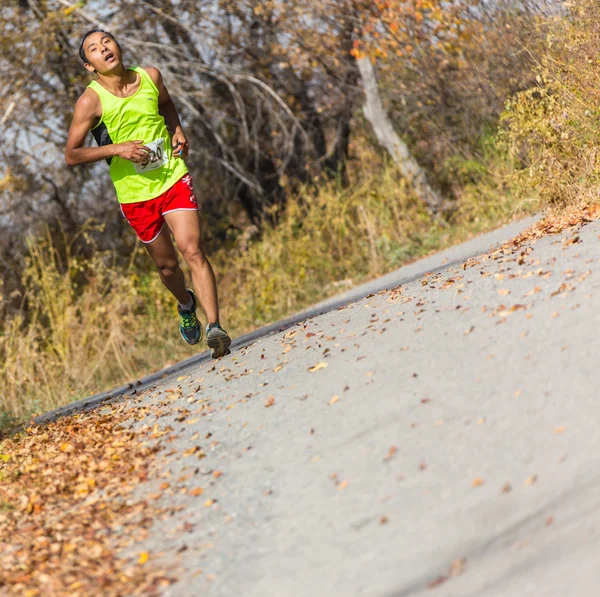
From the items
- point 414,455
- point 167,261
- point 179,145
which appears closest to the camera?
point 414,455

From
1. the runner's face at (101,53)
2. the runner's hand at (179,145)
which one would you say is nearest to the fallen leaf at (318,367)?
the runner's hand at (179,145)

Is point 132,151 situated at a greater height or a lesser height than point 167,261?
greater

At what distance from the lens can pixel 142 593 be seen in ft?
11.0

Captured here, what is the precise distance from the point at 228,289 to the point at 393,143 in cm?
296

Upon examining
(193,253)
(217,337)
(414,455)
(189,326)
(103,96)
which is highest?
(103,96)

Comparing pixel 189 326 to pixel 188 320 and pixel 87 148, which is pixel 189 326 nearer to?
pixel 188 320

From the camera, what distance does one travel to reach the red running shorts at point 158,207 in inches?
260

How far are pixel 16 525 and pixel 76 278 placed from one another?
10.2 m

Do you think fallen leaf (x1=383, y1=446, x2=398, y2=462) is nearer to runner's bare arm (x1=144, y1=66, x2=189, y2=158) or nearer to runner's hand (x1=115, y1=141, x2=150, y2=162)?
runner's hand (x1=115, y1=141, x2=150, y2=162)

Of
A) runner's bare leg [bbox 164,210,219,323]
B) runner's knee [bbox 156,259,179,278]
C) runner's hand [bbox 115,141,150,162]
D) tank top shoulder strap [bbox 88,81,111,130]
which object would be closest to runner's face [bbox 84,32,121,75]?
tank top shoulder strap [bbox 88,81,111,130]

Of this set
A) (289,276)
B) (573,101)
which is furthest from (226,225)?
(573,101)

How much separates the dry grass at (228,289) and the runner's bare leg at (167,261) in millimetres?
2023

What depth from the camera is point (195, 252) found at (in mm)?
6602

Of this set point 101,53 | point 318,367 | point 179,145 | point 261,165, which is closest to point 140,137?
point 179,145
